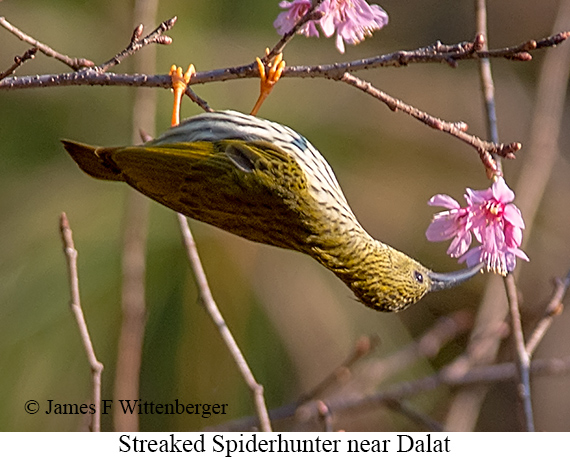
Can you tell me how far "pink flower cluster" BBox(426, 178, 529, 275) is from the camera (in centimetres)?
252

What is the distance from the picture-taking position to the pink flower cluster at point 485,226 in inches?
99.2

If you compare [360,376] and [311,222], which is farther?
[360,376]

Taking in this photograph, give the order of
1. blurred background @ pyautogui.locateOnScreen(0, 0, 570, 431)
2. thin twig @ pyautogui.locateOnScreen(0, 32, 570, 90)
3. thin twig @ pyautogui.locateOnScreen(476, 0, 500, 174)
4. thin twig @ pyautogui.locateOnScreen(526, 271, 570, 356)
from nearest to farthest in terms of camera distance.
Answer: thin twig @ pyautogui.locateOnScreen(0, 32, 570, 90)
thin twig @ pyautogui.locateOnScreen(476, 0, 500, 174)
thin twig @ pyautogui.locateOnScreen(526, 271, 570, 356)
blurred background @ pyautogui.locateOnScreen(0, 0, 570, 431)

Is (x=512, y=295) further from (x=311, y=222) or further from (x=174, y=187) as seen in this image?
(x=174, y=187)

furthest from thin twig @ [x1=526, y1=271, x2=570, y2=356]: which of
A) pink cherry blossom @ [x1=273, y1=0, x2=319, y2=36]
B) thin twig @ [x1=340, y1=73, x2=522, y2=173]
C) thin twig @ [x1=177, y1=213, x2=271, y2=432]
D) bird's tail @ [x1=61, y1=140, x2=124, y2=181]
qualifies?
bird's tail @ [x1=61, y1=140, x2=124, y2=181]

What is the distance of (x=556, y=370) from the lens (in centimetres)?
346

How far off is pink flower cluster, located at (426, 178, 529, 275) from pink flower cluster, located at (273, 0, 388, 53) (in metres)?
0.71

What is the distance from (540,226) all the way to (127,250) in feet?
11.1

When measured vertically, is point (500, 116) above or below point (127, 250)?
above

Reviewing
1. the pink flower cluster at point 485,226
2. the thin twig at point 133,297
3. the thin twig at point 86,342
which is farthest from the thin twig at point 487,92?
the thin twig at point 86,342

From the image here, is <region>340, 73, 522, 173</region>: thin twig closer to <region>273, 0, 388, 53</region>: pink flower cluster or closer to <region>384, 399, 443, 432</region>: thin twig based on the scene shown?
<region>273, 0, 388, 53</region>: pink flower cluster

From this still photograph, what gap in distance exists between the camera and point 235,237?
5184mm

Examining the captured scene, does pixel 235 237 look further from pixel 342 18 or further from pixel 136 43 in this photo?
pixel 136 43
